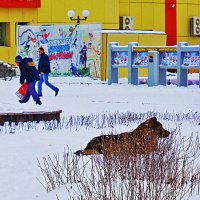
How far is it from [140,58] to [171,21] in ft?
69.7

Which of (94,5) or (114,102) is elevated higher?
(94,5)

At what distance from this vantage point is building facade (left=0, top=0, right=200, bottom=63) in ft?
160

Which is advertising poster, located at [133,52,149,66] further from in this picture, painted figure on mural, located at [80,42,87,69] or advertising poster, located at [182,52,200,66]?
painted figure on mural, located at [80,42,87,69]

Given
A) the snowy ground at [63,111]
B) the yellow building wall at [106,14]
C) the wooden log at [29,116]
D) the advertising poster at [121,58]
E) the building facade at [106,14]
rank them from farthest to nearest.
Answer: the yellow building wall at [106,14], the building facade at [106,14], the advertising poster at [121,58], the wooden log at [29,116], the snowy ground at [63,111]

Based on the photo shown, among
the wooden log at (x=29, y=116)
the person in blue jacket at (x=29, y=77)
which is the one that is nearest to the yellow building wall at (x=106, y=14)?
the person in blue jacket at (x=29, y=77)

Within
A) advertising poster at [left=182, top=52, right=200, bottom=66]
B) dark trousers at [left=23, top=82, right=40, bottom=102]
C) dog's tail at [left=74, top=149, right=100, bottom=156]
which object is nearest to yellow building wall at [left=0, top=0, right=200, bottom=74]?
advertising poster at [left=182, top=52, right=200, bottom=66]

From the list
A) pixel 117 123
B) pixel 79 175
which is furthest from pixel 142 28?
pixel 79 175

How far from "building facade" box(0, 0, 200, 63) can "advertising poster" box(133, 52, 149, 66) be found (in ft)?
18.4

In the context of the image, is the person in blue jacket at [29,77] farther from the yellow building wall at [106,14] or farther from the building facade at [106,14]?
the yellow building wall at [106,14]

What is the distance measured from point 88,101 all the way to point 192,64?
29.6ft

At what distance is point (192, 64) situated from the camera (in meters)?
32.9

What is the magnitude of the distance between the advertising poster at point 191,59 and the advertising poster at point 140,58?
1.89m

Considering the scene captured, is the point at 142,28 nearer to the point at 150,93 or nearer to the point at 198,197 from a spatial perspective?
the point at 150,93

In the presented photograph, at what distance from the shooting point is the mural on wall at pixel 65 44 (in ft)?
136
